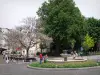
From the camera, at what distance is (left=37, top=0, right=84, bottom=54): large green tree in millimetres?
66188

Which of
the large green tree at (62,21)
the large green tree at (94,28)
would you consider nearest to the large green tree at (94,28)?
the large green tree at (94,28)

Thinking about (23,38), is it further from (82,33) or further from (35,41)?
(82,33)

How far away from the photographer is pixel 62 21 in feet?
218

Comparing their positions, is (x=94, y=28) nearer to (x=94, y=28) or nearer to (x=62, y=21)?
(x=94, y=28)

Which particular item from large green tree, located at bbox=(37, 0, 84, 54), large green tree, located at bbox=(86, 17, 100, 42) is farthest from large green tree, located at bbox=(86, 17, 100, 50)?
large green tree, located at bbox=(37, 0, 84, 54)

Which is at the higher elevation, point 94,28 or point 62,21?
point 94,28

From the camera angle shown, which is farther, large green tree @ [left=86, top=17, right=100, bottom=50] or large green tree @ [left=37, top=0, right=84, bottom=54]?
large green tree @ [left=86, top=17, right=100, bottom=50]

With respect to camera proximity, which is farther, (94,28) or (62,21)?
(94,28)

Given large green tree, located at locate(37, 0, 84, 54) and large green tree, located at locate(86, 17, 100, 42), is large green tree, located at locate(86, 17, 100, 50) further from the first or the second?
large green tree, located at locate(37, 0, 84, 54)

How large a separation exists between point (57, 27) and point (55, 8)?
525 centimetres

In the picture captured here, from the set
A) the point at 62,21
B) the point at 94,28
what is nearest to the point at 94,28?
the point at 94,28

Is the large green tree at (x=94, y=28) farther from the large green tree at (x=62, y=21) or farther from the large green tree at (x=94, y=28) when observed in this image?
the large green tree at (x=62, y=21)

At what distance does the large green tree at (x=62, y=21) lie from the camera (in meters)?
66.2

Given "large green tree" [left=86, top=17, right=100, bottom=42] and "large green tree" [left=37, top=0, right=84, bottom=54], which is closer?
"large green tree" [left=37, top=0, right=84, bottom=54]
